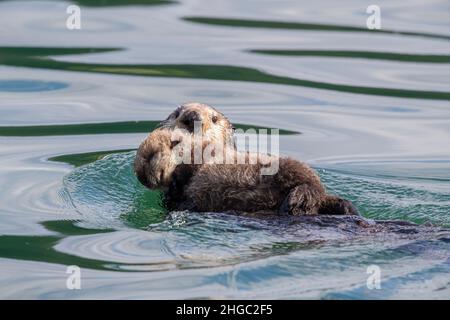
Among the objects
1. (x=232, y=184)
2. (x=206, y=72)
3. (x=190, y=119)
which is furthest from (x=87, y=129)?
(x=232, y=184)

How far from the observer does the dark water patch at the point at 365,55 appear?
11.5m

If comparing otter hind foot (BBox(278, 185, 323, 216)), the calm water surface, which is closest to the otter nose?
the calm water surface

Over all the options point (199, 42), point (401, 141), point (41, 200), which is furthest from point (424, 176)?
point (199, 42)

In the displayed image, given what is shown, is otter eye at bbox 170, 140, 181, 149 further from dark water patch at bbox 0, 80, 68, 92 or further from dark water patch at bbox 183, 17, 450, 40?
dark water patch at bbox 183, 17, 450, 40

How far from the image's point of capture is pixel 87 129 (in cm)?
951

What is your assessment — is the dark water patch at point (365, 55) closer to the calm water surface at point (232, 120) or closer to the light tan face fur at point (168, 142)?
the calm water surface at point (232, 120)

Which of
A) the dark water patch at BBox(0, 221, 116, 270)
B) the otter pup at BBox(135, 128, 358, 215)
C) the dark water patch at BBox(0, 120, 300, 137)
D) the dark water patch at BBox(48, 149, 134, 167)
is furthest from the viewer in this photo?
the dark water patch at BBox(0, 120, 300, 137)

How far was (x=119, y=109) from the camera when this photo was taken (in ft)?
32.9

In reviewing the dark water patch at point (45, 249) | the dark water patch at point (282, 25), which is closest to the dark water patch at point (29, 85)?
the dark water patch at point (282, 25)

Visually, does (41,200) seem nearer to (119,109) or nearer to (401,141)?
(119,109)

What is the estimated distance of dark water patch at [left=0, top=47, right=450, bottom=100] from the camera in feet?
34.9

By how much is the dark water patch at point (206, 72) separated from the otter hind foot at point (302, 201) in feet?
15.8

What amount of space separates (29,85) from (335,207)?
5.46 m

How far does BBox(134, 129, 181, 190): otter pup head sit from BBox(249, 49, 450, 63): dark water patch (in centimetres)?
535
